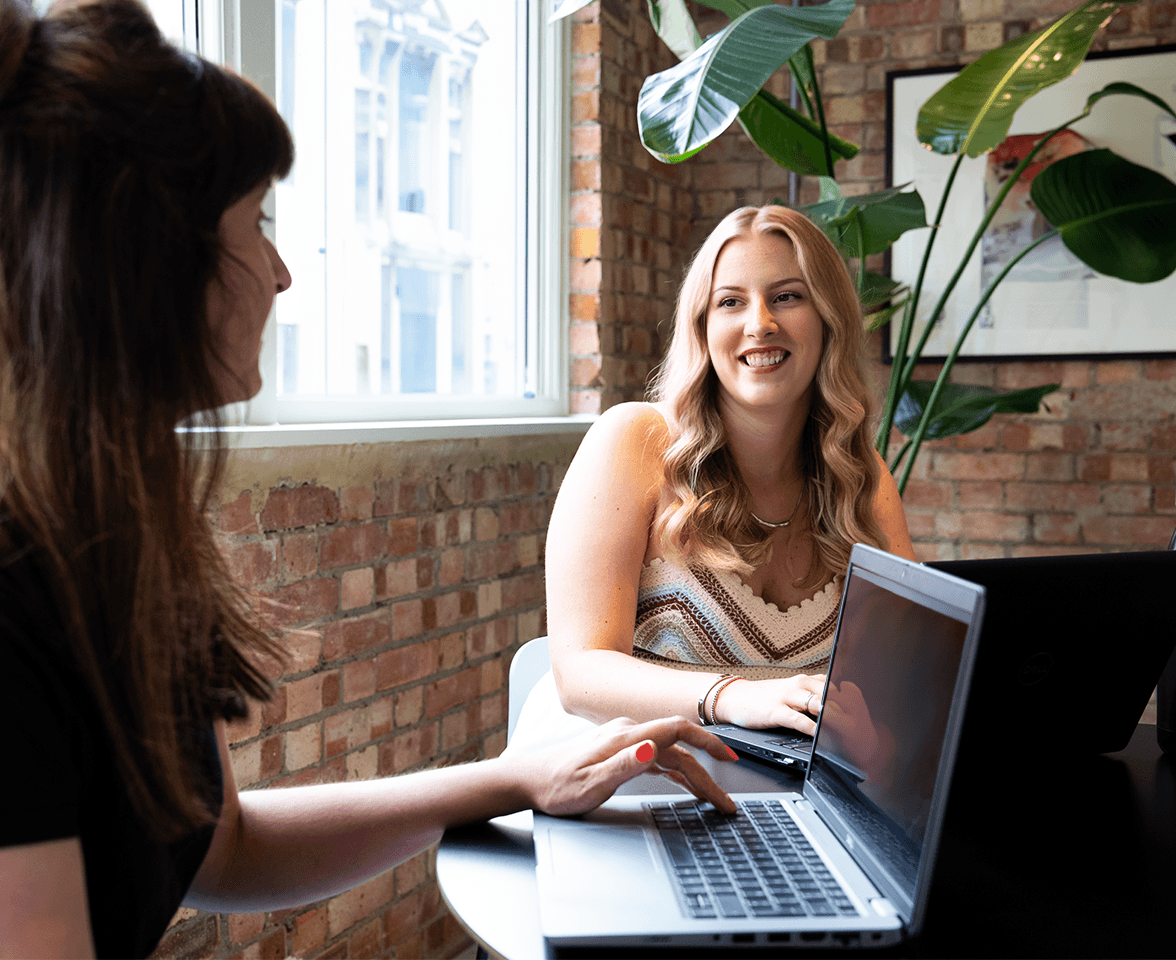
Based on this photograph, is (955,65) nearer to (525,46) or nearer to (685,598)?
(525,46)

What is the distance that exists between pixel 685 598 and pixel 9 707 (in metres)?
1.21

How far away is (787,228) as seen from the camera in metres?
1.83

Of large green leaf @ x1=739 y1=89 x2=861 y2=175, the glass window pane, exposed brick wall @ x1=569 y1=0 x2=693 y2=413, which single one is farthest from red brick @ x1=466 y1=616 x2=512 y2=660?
large green leaf @ x1=739 y1=89 x2=861 y2=175

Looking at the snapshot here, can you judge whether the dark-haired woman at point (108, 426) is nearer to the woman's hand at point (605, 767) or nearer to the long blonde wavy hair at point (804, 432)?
the woman's hand at point (605, 767)

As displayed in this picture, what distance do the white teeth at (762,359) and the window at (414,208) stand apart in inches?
35.1

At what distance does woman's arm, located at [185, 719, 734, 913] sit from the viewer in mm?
932

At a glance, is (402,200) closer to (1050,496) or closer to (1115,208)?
(1115,208)

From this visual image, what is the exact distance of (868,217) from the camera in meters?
2.21

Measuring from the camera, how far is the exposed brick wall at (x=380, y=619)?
183 centimetres

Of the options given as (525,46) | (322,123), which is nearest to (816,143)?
(525,46)

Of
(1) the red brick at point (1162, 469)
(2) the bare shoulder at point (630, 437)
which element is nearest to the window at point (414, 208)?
(2) the bare shoulder at point (630, 437)

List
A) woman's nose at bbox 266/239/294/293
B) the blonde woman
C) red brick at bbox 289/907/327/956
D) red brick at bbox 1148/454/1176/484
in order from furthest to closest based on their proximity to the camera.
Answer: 1. red brick at bbox 1148/454/1176/484
2. red brick at bbox 289/907/327/956
3. the blonde woman
4. woman's nose at bbox 266/239/294/293

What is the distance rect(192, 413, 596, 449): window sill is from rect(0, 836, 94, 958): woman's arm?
87 cm

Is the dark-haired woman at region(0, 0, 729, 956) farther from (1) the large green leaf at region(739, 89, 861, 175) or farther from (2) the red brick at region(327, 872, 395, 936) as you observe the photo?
(1) the large green leaf at region(739, 89, 861, 175)
